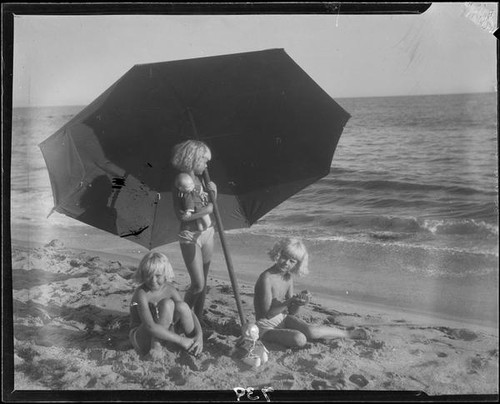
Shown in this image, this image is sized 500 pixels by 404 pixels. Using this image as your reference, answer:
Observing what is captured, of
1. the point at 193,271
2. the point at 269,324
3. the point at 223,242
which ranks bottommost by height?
the point at 269,324

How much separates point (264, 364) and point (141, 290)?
61 cm

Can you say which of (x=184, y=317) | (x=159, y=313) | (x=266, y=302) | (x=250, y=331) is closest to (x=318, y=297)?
(x=266, y=302)

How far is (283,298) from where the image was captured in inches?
104

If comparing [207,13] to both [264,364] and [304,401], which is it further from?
[304,401]

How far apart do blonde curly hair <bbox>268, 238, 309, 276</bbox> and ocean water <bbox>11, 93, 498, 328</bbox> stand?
0.11 ft

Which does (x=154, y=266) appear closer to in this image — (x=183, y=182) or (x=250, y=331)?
(x=183, y=182)

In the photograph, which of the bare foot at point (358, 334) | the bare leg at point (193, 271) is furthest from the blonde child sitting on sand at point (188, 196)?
the bare foot at point (358, 334)

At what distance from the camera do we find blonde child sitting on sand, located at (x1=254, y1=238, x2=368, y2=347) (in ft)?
8.60

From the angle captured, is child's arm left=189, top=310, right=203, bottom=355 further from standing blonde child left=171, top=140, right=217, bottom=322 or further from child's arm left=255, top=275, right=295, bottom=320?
child's arm left=255, top=275, right=295, bottom=320

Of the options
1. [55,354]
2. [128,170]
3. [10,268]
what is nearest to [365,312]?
[128,170]

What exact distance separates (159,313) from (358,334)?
0.87 metres

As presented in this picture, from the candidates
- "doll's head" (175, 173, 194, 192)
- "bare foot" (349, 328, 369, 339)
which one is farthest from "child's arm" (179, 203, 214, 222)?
"bare foot" (349, 328, 369, 339)

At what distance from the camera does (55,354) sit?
2.65 meters

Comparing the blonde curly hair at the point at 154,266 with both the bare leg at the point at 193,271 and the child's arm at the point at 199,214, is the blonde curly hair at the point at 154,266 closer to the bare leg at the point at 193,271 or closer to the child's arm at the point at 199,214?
the bare leg at the point at 193,271
